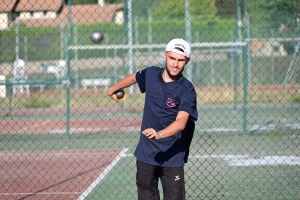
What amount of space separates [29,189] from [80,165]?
184 centimetres

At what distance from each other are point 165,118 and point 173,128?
397 mm

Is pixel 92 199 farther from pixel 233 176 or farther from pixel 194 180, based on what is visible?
pixel 233 176

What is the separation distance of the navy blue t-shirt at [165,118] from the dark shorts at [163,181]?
2.4 inches

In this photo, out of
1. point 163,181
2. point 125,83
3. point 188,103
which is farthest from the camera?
point 125,83

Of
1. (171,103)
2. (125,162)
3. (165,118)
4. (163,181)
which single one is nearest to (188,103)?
(171,103)

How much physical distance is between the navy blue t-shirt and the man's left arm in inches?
5.8

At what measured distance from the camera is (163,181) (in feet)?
17.2

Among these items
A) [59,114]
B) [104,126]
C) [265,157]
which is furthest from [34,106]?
[265,157]

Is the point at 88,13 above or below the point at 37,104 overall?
above

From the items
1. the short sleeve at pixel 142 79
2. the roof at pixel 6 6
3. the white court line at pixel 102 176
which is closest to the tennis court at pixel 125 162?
the white court line at pixel 102 176

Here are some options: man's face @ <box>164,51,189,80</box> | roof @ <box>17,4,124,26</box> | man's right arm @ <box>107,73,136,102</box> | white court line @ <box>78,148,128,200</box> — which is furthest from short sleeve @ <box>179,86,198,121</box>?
roof @ <box>17,4,124,26</box>

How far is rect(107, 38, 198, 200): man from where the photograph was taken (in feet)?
16.4

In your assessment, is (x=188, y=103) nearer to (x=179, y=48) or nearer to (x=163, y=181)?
(x=179, y=48)

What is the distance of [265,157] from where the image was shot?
10.0m
